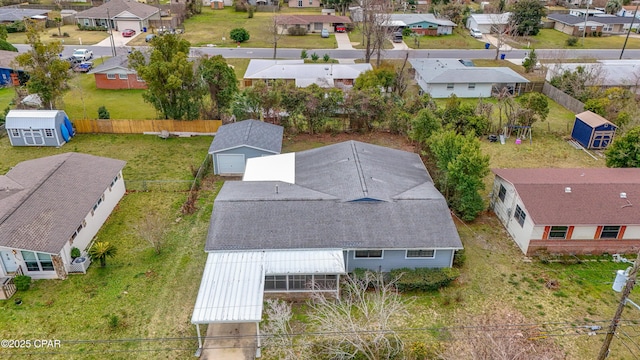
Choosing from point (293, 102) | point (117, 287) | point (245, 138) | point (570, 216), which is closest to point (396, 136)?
point (293, 102)

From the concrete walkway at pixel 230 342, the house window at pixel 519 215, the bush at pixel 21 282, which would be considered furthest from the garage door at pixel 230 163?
the house window at pixel 519 215

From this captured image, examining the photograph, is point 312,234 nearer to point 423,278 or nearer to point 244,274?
point 244,274

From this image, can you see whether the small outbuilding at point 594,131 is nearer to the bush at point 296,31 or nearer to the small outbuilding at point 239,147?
the small outbuilding at point 239,147

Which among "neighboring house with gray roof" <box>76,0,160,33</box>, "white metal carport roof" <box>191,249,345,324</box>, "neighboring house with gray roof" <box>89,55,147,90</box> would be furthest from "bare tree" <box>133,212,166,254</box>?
"neighboring house with gray roof" <box>76,0,160,33</box>

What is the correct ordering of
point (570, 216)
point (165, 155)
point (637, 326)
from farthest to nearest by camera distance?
point (165, 155) < point (570, 216) < point (637, 326)

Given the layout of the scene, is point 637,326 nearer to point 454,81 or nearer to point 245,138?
point 245,138

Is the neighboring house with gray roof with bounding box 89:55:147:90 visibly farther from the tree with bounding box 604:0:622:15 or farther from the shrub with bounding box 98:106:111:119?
the tree with bounding box 604:0:622:15
